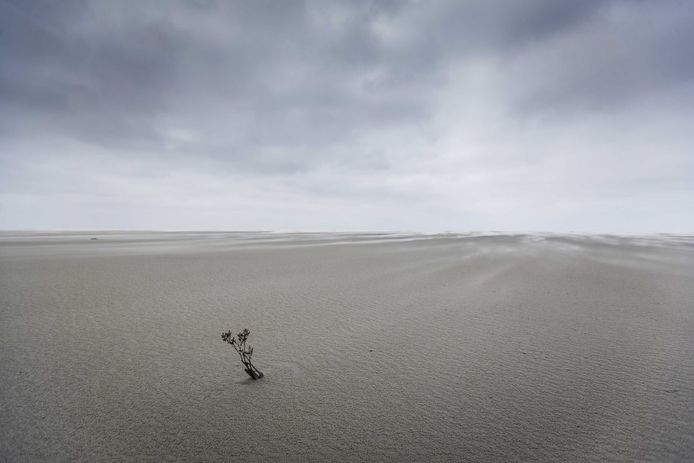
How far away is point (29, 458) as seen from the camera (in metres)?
1.92

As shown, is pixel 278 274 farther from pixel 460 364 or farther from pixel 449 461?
pixel 449 461

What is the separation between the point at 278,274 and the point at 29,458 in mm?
7377

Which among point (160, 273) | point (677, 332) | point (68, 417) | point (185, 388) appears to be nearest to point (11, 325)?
point (68, 417)

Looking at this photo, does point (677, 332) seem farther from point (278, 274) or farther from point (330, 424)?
point (278, 274)

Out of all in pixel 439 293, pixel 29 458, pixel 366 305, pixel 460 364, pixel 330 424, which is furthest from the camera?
pixel 439 293

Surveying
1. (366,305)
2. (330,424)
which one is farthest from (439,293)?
(330,424)

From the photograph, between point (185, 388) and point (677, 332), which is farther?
point (677, 332)

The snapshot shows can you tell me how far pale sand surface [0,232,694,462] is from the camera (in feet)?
6.79

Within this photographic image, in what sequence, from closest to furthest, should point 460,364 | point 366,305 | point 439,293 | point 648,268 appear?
point 460,364
point 366,305
point 439,293
point 648,268

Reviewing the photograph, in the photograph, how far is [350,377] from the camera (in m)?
3.04

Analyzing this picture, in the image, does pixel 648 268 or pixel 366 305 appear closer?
pixel 366 305

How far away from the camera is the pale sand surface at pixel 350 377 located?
6.79 ft

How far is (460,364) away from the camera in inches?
129

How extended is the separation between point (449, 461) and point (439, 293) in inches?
192
